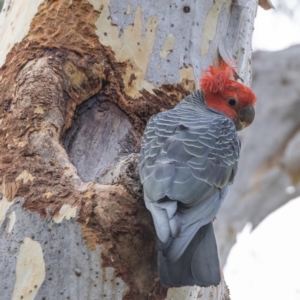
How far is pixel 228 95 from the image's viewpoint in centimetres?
357

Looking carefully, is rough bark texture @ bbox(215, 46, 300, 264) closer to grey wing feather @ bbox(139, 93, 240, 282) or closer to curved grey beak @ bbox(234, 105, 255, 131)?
curved grey beak @ bbox(234, 105, 255, 131)

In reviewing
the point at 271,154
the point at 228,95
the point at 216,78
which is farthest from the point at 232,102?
the point at 271,154

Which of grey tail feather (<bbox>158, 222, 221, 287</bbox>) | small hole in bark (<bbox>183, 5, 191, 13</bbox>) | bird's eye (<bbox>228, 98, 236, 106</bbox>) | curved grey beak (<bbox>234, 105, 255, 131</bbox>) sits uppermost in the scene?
small hole in bark (<bbox>183, 5, 191, 13</bbox>)

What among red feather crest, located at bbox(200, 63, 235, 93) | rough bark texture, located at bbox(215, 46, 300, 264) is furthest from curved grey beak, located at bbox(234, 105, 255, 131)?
rough bark texture, located at bbox(215, 46, 300, 264)

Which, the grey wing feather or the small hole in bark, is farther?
the small hole in bark

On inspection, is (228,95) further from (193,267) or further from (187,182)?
(193,267)

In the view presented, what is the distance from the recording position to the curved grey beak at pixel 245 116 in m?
3.61

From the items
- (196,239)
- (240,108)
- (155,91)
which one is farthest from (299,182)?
(196,239)

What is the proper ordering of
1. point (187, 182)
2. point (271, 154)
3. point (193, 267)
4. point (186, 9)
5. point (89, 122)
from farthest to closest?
point (271, 154) → point (186, 9) → point (89, 122) → point (187, 182) → point (193, 267)

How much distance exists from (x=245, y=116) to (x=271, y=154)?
4.97 m

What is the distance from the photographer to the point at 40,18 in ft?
10.6

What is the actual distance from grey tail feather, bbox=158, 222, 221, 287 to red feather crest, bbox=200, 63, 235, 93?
1319 millimetres

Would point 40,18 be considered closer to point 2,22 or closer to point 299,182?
point 2,22

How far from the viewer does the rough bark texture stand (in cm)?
829
